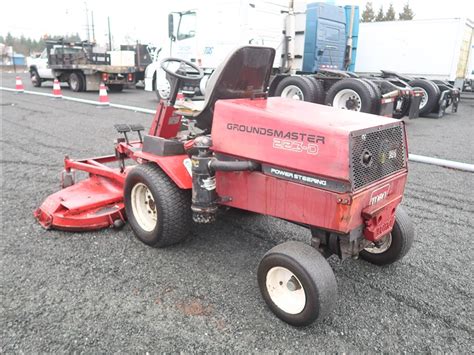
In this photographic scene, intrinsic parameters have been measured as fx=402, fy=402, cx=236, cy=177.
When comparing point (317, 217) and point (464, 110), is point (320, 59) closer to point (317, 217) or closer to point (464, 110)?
point (464, 110)

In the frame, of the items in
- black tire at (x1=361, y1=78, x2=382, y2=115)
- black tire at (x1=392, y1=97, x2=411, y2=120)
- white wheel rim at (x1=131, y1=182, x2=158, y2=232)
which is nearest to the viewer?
white wheel rim at (x1=131, y1=182, x2=158, y2=232)

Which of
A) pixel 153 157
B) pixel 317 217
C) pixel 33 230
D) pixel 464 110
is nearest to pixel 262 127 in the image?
pixel 317 217

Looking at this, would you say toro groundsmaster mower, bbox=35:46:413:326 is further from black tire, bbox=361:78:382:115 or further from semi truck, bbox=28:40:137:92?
semi truck, bbox=28:40:137:92

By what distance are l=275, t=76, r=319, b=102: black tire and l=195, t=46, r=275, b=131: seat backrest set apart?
618 cm

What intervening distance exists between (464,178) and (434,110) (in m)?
6.43

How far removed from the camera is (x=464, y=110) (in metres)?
13.5

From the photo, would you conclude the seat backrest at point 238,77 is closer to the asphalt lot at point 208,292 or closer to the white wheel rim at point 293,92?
the asphalt lot at point 208,292

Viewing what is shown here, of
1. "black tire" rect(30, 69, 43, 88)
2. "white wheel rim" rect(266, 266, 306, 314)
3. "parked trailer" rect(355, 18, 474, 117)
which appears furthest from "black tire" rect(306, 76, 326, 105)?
"black tire" rect(30, 69, 43, 88)

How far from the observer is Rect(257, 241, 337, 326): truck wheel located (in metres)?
2.25

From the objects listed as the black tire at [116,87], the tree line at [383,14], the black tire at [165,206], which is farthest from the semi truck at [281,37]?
the tree line at [383,14]

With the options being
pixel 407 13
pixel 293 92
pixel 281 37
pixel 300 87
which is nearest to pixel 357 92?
pixel 300 87

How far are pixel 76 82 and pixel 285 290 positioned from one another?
15258 mm

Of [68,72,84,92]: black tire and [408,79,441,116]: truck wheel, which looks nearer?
[408,79,441,116]: truck wheel

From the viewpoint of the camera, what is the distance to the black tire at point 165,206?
2.98m
